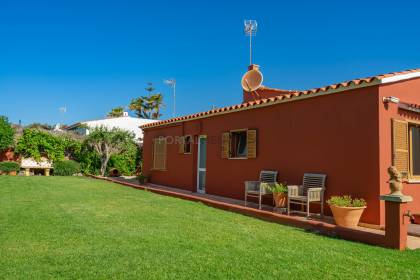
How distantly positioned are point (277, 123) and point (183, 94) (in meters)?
22.0

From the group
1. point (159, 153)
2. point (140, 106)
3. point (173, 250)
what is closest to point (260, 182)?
point (173, 250)

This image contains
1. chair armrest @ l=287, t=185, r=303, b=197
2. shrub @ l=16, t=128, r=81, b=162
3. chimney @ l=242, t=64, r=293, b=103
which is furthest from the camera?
shrub @ l=16, t=128, r=81, b=162

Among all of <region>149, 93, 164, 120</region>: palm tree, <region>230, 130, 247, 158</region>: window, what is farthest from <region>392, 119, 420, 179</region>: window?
<region>149, 93, 164, 120</region>: palm tree

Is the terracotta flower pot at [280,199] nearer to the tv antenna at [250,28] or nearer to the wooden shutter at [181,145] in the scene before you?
the wooden shutter at [181,145]

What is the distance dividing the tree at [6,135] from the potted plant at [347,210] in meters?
18.8

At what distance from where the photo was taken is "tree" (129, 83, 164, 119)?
4209 centimetres

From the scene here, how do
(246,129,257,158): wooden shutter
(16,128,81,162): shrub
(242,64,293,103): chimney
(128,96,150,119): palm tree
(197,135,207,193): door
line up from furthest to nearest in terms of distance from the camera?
(128,96,150,119): palm tree < (16,128,81,162): shrub < (242,64,293,103): chimney < (197,135,207,193): door < (246,129,257,158): wooden shutter

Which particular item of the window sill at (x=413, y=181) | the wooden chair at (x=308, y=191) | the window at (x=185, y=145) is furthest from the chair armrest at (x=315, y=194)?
the window at (x=185, y=145)

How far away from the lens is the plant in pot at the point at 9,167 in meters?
19.7

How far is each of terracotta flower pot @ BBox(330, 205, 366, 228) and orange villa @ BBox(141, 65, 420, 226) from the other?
1.18 ft

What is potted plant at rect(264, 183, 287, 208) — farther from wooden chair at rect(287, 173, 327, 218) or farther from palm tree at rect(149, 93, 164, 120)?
palm tree at rect(149, 93, 164, 120)

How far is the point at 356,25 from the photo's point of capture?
1438cm

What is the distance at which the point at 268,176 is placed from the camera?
962 cm

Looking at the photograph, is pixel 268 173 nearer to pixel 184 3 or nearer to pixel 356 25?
pixel 356 25
